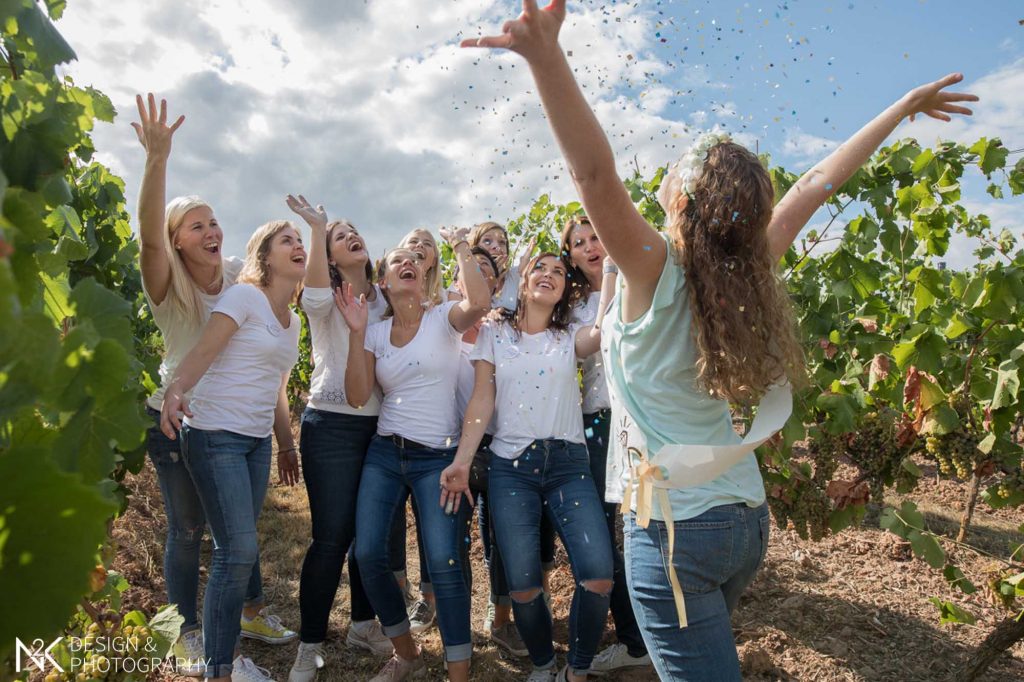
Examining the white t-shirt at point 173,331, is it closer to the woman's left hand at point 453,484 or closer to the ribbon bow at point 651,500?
the woman's left hand at point 453,484

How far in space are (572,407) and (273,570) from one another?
298 cm

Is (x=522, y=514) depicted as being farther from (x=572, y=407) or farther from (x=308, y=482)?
(x=308, y=482)

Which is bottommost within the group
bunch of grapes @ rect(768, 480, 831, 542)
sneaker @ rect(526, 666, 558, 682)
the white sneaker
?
sneaker @ rect(526, 666, 558, 682)

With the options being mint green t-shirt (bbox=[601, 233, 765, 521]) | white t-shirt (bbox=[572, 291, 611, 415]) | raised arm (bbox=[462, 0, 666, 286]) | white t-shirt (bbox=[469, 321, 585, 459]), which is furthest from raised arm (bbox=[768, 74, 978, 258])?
white t-shirt (bbox=[572, 291, 611, 415])

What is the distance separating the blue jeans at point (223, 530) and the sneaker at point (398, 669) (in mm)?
725

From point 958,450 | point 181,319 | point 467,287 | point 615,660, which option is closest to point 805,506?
point 958,450

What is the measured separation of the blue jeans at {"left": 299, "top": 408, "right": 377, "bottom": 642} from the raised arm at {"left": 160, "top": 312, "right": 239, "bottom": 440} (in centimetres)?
60

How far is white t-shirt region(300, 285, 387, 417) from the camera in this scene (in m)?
3.37

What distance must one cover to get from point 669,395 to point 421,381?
1.91 meters

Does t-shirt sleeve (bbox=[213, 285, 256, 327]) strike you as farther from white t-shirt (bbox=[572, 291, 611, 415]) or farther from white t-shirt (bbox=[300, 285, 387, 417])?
white t-shirt (bbox=[572, 291, 611, 415])

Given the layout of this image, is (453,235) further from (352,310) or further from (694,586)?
(694,586)

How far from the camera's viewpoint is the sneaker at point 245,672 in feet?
10.4

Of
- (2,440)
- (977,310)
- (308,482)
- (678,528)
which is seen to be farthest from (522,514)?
(2,440)

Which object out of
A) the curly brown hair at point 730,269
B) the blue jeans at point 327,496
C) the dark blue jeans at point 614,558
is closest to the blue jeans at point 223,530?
the blue jeans at point 327,496
